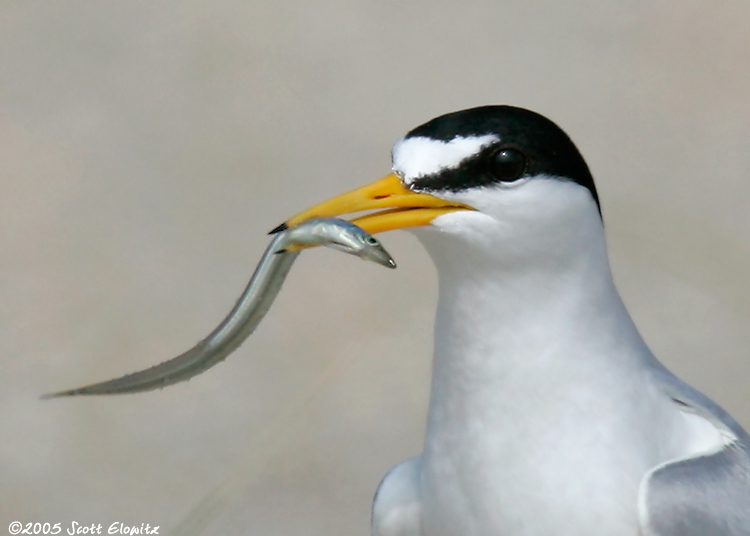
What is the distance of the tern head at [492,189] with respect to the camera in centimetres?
136

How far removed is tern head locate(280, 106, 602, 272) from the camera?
1.36 metres

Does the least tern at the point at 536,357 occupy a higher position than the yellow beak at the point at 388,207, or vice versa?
the yellow beak at the point at 388,207

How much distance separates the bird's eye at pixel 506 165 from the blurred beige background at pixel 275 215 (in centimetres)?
186

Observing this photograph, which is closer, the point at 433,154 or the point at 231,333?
the point at 433,154

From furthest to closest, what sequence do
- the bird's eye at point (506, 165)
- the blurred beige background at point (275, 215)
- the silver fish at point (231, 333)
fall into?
the blurred beige background at point (275, 215) → the silver fish at point (231, 333) → the bird's eye at point (506, 165)

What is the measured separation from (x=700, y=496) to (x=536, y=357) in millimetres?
269

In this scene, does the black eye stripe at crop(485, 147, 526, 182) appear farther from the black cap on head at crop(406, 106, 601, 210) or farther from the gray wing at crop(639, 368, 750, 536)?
the gray wing at crop(639, 368, 750, 536)

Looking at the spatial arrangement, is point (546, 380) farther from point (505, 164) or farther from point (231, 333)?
point (231, 333)

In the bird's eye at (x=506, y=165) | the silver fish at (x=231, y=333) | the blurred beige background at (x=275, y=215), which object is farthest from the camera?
the blurred beige background at (x=275, y=215)

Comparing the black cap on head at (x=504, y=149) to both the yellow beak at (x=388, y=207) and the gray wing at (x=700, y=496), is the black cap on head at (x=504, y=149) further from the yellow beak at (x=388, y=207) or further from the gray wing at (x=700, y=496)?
the gray wing at (x=700, y=496)

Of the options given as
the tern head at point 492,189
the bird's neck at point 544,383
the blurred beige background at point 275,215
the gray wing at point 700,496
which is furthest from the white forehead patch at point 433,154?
the blurred beige background at point 275,215

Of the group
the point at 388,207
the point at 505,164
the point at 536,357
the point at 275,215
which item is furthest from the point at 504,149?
the point at 275,215

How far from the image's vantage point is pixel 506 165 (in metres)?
1.36

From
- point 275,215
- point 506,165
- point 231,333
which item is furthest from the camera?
point 275,215
